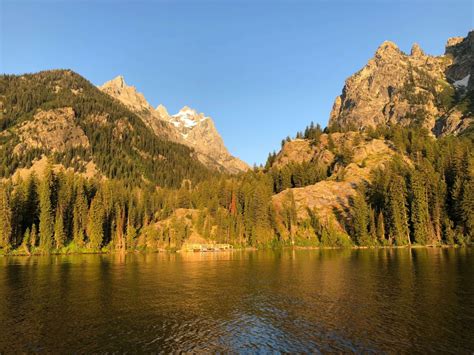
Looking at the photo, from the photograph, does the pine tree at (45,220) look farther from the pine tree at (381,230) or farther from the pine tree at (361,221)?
the pine tree at (381,230)

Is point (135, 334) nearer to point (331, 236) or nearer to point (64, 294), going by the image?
point (64, 294)

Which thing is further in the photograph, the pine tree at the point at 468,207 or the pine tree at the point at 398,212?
the pine tree at the point at 398,212

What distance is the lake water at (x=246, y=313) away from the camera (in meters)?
31.4

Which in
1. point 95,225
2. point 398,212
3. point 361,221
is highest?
point 95,225

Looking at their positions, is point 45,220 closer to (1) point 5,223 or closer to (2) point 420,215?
(1) point 5,223

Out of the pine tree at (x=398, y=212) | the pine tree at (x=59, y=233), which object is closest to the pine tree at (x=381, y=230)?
the pine tree at (x=398, y=212)

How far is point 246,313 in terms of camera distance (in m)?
42.7

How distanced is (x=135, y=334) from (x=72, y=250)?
471 feet

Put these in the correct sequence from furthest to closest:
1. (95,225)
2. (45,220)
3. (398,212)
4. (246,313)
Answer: (95,225) < (45,220) < (398,212) < (246,313)

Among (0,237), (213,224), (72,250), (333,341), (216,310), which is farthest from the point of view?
(213,224)

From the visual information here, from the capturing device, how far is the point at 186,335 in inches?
1352

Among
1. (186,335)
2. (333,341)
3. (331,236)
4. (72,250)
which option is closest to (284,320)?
(333,341)

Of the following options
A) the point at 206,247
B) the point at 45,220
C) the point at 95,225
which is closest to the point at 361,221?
the point at 206,247

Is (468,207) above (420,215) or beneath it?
above
